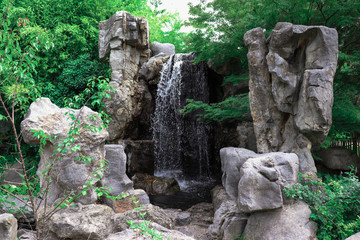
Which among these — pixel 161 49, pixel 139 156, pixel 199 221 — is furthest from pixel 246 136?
pixel 161 49

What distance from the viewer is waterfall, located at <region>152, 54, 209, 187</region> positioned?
12539mm

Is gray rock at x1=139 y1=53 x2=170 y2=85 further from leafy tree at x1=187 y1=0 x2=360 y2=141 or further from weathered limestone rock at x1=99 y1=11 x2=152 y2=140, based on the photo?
leafy tree at x1=187 y1=0 x2=360 y2=141

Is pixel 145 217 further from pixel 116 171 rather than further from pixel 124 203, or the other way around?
pixel 116 171

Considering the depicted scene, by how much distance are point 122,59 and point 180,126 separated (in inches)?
170

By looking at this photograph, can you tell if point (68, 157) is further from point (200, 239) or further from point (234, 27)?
point (234, 27)

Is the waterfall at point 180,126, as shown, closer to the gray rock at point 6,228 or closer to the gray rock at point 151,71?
the gray rock at point 151,71

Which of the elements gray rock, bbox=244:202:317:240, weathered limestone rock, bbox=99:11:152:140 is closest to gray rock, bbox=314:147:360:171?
gray rock, bbox=244:202:317:240

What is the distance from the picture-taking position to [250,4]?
308 inches

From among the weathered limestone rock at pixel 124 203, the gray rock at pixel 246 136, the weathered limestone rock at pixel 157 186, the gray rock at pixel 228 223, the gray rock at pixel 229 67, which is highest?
the gray rock at pixel 229 67

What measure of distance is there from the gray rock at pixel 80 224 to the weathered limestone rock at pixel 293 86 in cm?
460

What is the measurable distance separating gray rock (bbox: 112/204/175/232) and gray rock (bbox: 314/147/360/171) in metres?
6.27

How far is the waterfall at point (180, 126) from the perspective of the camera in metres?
12.5

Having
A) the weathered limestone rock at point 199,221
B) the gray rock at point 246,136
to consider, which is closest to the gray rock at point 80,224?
the weathered limestone rock at point 199,221

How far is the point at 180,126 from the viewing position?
42.0ft
